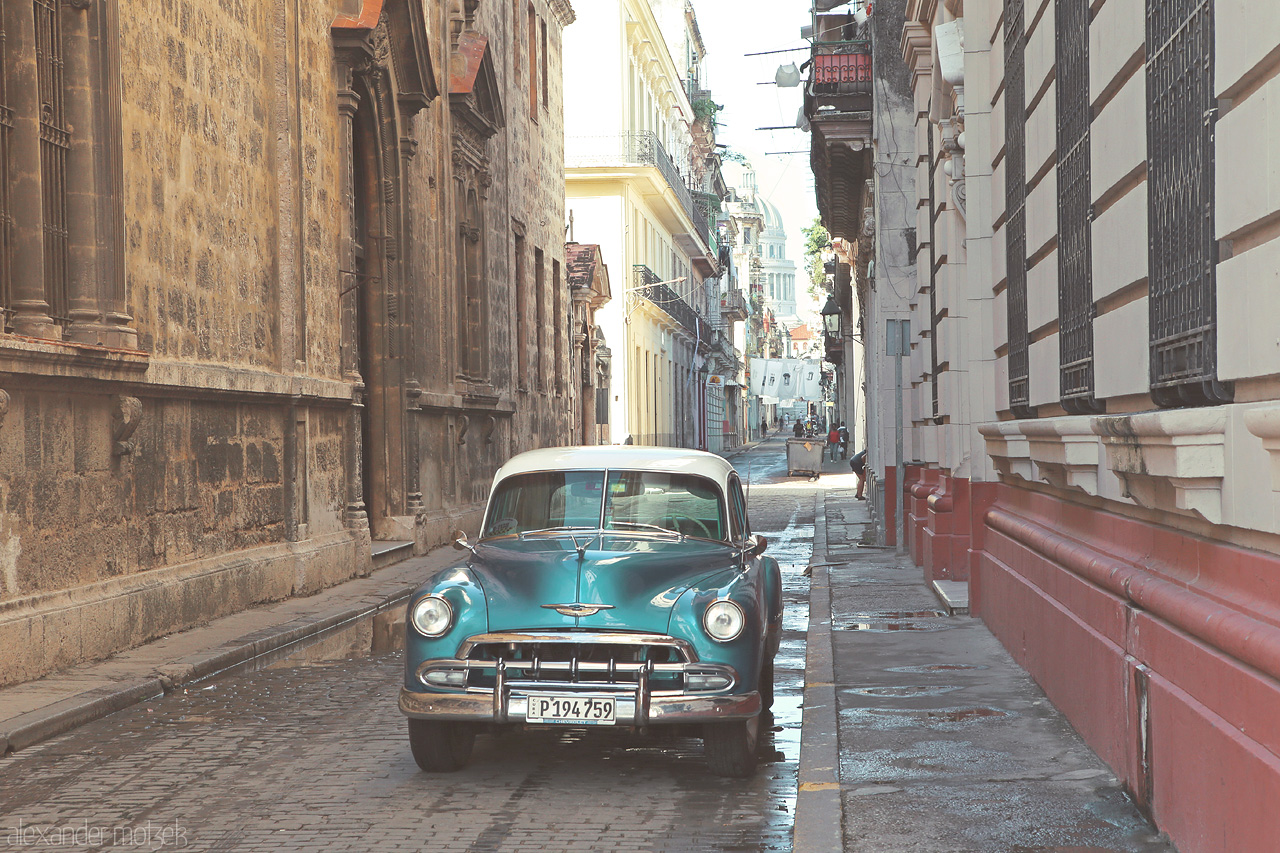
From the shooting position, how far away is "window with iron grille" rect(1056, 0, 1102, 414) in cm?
636

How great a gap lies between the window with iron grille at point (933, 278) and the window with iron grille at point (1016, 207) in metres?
3.89

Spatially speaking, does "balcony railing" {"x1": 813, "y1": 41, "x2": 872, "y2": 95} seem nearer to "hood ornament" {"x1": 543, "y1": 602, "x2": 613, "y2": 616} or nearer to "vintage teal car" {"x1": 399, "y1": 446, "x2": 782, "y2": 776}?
"vintage teal car" {"x1": 399, "y1": 446, "x2": 782, "y2": 776}

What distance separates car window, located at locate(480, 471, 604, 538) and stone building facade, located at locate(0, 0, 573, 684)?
3.34m

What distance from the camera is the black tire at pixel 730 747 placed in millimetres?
6367

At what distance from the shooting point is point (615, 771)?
668cm

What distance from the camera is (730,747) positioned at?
6.41 meters

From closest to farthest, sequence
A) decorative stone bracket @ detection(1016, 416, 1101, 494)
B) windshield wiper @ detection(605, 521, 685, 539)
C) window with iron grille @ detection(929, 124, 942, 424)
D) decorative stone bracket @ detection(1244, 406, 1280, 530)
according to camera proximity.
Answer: decorative stone bracket @ detection(1244, 406, 1280, 530), decorative stone bracket @ detection(1016, 416, 1101, 494), windshield wiper @ detection(605, 521, 685, 539), window with iron grille @ detection(929, 124, 942, 424)

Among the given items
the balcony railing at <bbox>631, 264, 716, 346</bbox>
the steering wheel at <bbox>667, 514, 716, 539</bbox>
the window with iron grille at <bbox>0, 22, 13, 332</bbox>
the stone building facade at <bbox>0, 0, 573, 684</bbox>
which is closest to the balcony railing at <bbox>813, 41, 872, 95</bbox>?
the stone building facade at <bbox>0, 0, 573, 684</bbox>

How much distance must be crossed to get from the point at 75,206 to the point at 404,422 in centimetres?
871

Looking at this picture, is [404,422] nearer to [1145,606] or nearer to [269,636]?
[269,636]

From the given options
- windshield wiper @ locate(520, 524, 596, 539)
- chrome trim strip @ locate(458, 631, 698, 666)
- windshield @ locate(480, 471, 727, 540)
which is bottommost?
chrome trim strip @ locate(458, 631, 698, 666)

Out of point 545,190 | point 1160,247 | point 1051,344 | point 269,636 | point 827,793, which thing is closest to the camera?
point 1160,247

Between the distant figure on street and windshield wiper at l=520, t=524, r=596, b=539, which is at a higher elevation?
windshield wiper at l=520, t=524, r=596, b=539

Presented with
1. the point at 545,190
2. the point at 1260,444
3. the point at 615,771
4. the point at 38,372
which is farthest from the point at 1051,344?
the point at 545,190
